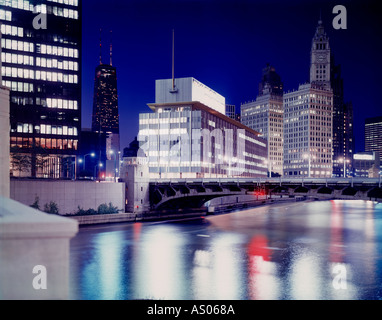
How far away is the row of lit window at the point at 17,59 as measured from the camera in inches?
3280

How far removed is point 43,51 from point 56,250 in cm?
9356

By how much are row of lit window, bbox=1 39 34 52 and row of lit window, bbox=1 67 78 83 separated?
4.94m

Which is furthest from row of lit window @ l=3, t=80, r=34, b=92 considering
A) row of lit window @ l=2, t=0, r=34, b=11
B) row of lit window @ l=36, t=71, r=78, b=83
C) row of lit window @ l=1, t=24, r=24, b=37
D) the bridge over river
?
the bridge over river

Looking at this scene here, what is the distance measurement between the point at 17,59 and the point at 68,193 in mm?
45920

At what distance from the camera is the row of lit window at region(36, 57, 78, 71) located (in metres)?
87.4

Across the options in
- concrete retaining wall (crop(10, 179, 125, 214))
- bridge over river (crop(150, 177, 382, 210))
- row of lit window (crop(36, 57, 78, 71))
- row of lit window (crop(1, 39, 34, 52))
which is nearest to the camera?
bridge over river (crop(150, 177, 382, 210))

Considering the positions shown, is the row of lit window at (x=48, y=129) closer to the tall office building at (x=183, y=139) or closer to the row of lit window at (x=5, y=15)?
the row of lit window at (x=5, y=15)

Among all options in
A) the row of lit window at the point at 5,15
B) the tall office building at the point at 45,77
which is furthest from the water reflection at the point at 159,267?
the row of lit window at the point at 5,15

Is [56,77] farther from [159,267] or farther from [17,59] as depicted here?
[159,267]

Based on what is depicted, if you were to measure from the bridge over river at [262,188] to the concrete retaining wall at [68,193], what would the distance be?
841 centimetres

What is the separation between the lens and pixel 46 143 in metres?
88.2

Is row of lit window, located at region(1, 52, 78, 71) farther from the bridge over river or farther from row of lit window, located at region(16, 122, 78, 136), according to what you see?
the bridge over river

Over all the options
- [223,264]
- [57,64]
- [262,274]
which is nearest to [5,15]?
[57,64]
